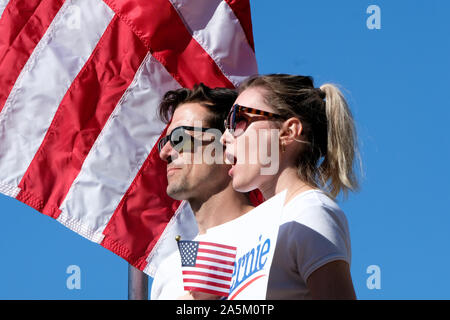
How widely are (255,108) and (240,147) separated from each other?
0.85ft

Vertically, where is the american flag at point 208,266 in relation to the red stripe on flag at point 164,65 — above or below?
below

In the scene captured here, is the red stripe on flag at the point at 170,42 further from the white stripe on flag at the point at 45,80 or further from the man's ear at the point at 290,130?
the man's ear at the point at 290,130

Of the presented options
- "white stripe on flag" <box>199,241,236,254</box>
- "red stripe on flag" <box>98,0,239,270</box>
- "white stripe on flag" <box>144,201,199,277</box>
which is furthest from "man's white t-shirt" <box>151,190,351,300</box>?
"red stripe on flag" <box>98,0,239,270</box>

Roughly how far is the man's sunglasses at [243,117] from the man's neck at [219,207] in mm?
1321

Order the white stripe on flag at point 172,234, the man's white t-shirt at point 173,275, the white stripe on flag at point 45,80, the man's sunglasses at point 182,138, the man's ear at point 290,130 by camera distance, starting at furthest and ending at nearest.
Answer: the white stripe on flag at point 45,80, the white stripe on flag at point 172,234, the man's sunglasses at point 182,138, the man's ear at point 290,130, the man's white t-shirt at point 173,275

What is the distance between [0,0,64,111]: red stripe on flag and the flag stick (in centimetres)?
185

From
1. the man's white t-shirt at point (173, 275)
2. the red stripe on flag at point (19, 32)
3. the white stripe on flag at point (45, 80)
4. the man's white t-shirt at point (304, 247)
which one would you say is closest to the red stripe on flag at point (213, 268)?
the man's white t-shirt at point (304, 247)

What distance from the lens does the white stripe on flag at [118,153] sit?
609 centimetres

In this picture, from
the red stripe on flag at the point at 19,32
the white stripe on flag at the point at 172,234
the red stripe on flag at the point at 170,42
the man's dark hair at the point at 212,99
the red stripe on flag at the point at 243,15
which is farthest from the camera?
the red stripe on flag at the point at 243,15

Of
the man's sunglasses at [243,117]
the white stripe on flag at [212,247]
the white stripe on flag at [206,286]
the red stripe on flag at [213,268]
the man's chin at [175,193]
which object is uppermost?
the man's sunglasses at [243,117]

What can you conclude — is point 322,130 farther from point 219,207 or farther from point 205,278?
point 219,207
